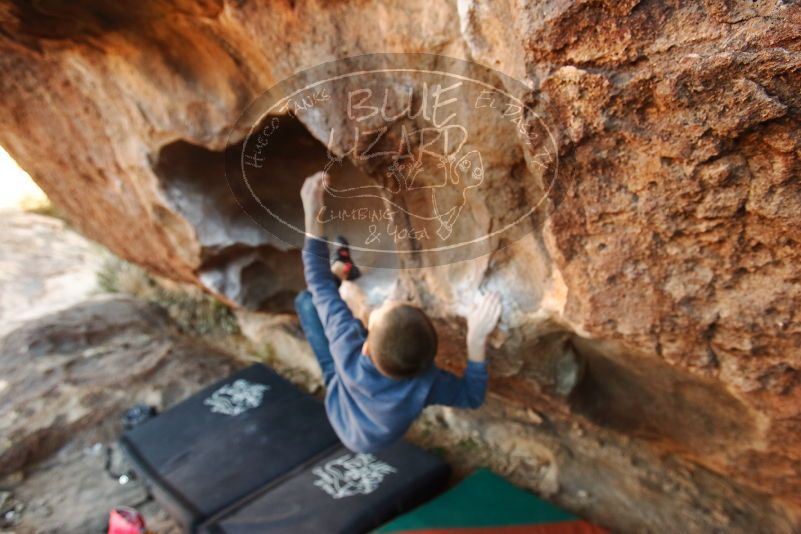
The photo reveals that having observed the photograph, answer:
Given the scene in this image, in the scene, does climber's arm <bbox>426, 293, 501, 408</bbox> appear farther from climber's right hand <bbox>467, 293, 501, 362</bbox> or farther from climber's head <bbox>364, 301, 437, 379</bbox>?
climber's head <bbox>364, 301, 437, 379</bbox>

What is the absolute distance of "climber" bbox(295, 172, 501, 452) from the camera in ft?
4.36

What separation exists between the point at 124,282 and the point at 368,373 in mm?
2439

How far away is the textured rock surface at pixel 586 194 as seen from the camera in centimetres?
88

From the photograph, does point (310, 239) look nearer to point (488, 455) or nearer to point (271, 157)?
point (271, 157)

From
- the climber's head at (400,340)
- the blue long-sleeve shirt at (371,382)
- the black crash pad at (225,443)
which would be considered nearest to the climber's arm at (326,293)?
the blue long-sleeve shirt at (371,382)

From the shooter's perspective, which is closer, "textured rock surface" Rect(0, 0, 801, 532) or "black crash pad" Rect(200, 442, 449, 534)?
"textured rock surface" Rect(0, 0, 801, 532)

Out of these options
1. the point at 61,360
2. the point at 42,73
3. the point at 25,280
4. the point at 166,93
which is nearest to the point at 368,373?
the point at 166,93

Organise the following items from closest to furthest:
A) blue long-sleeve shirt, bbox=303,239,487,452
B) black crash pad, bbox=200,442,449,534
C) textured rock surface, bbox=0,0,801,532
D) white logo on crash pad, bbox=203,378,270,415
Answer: textured rock surface, bbox=0,0,801,532
blue long-sleeve shirt, bbox=303,239,487,452
black crash pad, bbox=200,442,449,534
white logo on crash pad, bbox=203,378,270,415

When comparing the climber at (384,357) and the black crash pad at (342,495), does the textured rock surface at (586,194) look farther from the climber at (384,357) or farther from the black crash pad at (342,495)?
the black crash pad at (342,495)

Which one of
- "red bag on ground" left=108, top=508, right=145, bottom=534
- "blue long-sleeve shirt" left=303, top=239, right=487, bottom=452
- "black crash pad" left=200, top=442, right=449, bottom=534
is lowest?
"red bag on ground" left=108, top=508, right=145, bottom=534

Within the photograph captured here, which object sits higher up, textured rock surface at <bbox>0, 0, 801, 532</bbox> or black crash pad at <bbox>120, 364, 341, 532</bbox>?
textured rock surface at <bbox>0, 0, 801, 532</bbox>

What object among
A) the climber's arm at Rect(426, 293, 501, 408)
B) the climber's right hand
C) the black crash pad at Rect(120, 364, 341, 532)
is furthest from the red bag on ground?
the climber's right hand

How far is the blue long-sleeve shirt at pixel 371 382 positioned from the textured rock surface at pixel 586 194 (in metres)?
0.19

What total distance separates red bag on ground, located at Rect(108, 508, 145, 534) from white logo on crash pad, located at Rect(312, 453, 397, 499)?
1.92ft
